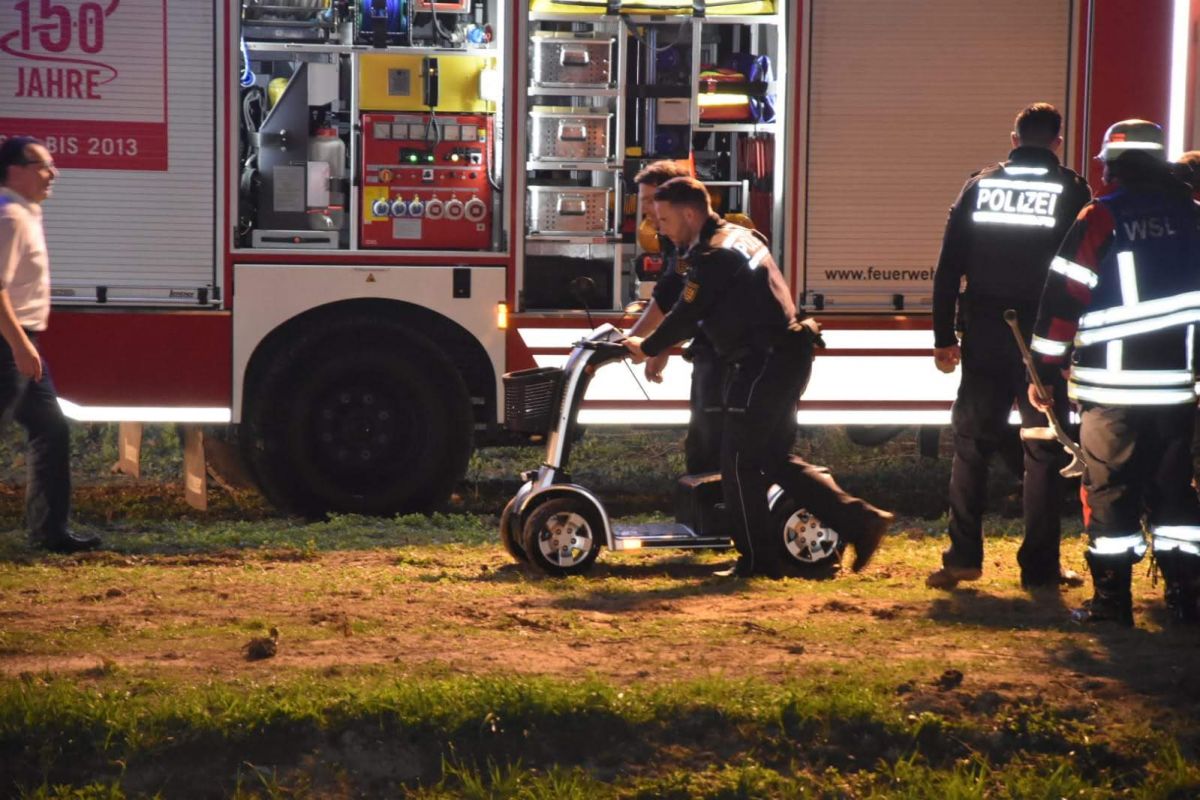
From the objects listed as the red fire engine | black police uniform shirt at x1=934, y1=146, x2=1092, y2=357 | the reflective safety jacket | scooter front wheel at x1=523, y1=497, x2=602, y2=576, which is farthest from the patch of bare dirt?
the red fire engine

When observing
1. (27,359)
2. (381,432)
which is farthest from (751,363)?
(27,359)

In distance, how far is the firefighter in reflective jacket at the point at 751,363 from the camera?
6840mm

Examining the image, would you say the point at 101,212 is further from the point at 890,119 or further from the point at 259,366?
the point at 890,119

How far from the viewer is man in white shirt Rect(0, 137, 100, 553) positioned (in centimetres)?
725

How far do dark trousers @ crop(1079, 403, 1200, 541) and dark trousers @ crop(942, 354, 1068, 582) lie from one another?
646 millimetres

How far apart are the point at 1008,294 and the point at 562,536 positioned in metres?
1.98

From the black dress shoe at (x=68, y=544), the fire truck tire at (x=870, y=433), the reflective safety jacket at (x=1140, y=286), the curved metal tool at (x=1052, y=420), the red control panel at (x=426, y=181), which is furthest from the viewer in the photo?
the fire truck tire at (x=870, y=433)

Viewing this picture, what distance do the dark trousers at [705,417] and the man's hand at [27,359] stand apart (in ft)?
8.97

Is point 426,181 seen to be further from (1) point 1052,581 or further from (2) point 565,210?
(1) point 1052,581

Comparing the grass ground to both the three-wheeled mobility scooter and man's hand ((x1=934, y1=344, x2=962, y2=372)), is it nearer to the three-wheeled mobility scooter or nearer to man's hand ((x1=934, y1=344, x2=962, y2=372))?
the three-wheeled mobility scooter

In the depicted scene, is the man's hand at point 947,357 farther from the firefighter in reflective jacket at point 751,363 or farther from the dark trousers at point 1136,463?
the dark trousers at point 1136,463

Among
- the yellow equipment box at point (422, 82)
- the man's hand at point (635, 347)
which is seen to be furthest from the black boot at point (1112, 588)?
the yellow equipment box at point (422, 82)

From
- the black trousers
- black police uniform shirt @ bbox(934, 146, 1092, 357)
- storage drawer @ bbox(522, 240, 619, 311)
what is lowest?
the black trousers

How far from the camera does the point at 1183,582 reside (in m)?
6.09
